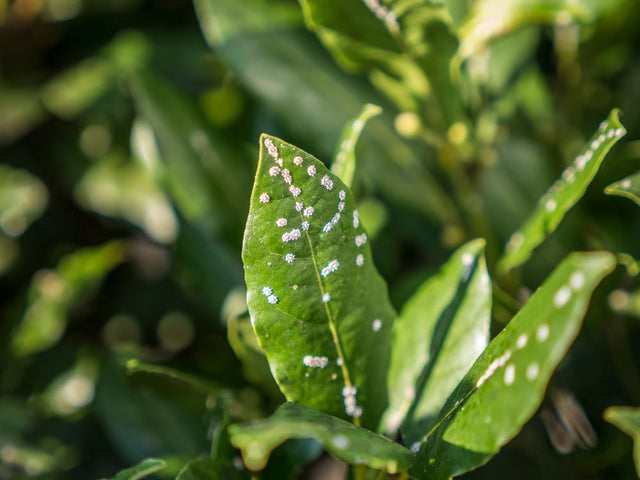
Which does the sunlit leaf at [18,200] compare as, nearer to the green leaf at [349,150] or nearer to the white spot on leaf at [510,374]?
the green leaf at [349,150]

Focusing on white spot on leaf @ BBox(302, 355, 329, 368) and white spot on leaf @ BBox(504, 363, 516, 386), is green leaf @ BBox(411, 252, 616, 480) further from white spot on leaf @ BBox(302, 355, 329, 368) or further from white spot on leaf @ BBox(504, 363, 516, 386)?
white spot on leaf @ BBox(302, 355, 329, 368)

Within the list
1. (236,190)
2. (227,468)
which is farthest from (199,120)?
(227,468)

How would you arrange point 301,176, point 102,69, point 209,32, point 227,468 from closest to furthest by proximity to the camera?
1. point 301,176
2. point 227,468
3. point 209,32
4. point 102,69

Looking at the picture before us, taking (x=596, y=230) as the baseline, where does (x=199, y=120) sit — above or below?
above

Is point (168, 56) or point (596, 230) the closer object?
point (596, 230)

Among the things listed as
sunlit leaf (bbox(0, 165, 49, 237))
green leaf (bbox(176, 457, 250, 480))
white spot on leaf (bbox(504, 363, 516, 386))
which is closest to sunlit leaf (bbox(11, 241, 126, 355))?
sunlit leaf (bbox(0, 165, 49, 237))

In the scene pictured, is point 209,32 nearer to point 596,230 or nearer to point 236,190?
point 236,190

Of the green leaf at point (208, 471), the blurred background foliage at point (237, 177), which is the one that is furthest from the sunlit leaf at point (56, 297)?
the green leaf at point (208, 471)
